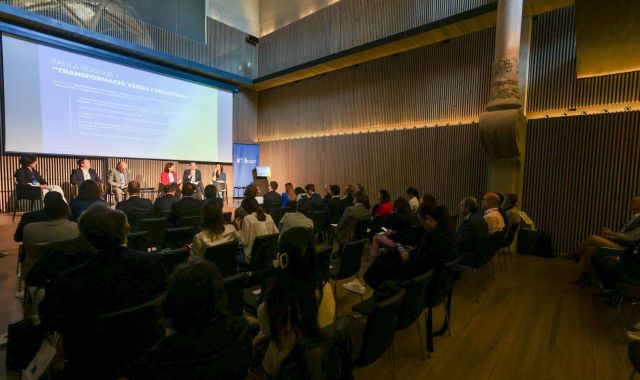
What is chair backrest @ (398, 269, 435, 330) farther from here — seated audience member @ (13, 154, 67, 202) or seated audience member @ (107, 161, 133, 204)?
seated audience member @ (107, 161, 133, 204)

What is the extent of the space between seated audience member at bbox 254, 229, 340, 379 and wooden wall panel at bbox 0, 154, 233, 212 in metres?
9.28

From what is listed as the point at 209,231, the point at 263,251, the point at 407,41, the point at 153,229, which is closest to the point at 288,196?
the point at 153,229

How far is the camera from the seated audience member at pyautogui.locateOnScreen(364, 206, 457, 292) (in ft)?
8.43

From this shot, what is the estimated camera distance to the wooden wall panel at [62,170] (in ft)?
25.4

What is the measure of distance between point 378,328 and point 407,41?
830cm

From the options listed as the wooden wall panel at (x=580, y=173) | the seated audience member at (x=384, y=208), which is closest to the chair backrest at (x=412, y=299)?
the seated audience member at (x=384, y=208)

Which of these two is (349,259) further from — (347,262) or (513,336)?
(513,336)

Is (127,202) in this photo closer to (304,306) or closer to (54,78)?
(304,306)

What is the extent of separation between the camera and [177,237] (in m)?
3.71

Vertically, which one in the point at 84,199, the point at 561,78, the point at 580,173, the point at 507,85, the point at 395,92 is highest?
the point at 395,92

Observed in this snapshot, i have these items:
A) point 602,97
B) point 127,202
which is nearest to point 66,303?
point 127,202

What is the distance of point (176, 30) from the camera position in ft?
33.6

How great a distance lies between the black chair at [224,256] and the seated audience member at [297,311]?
154 centimetres

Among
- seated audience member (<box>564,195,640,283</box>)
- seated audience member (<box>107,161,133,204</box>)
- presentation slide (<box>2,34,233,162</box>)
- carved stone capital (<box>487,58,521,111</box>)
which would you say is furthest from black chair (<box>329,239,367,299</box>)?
presentation slide (<box>2,34,233,162</box>)
